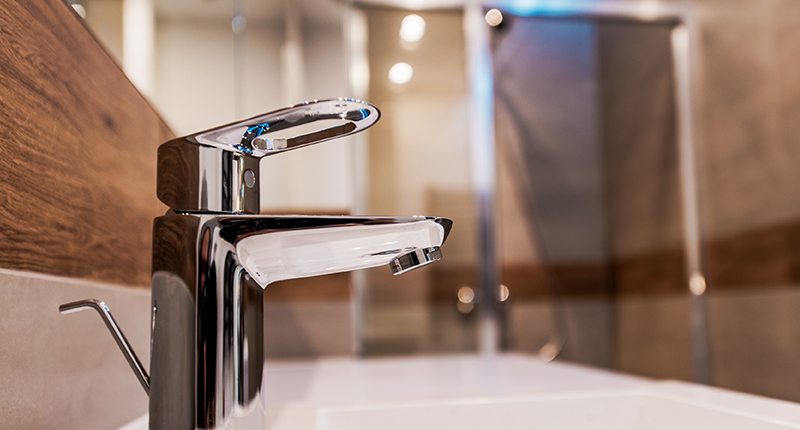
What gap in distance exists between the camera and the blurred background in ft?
4.66

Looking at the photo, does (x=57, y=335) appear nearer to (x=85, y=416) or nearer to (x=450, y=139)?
(x=85, y=416)

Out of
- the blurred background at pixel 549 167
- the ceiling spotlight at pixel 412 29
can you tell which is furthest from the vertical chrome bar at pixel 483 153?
the ceiling spotlight at pixel 412 29

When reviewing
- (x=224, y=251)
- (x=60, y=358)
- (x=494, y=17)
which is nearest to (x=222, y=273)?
(x=224, y=251)

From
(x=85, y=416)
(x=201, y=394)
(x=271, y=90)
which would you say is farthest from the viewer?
(x=271, y=90)

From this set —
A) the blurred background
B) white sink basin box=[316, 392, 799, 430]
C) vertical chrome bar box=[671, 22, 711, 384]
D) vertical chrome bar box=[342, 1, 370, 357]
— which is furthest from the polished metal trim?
vertical chrome bar box=[671, 22, 711, 384]

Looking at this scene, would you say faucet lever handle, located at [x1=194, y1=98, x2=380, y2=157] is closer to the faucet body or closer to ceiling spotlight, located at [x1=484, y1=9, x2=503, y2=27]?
the faucet body

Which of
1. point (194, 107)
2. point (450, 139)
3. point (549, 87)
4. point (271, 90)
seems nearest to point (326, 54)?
point (271, 90)

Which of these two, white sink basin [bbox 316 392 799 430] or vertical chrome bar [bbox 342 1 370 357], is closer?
white sink basin [bbox 316 392 799 430]

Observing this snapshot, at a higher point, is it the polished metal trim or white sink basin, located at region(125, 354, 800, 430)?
the polished metal trim

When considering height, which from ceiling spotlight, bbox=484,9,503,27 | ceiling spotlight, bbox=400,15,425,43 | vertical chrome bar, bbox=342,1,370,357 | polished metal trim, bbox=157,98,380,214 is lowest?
polished metal trim, bbox=157,98,380,214

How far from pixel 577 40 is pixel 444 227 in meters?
1.92

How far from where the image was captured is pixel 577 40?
215 centimetres

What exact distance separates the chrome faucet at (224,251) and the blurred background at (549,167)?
76cm

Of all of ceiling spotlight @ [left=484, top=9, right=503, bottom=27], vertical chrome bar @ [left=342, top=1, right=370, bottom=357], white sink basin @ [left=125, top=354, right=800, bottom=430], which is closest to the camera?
white sink basin @ [left=125, top=354, right=800, bottom=430]
